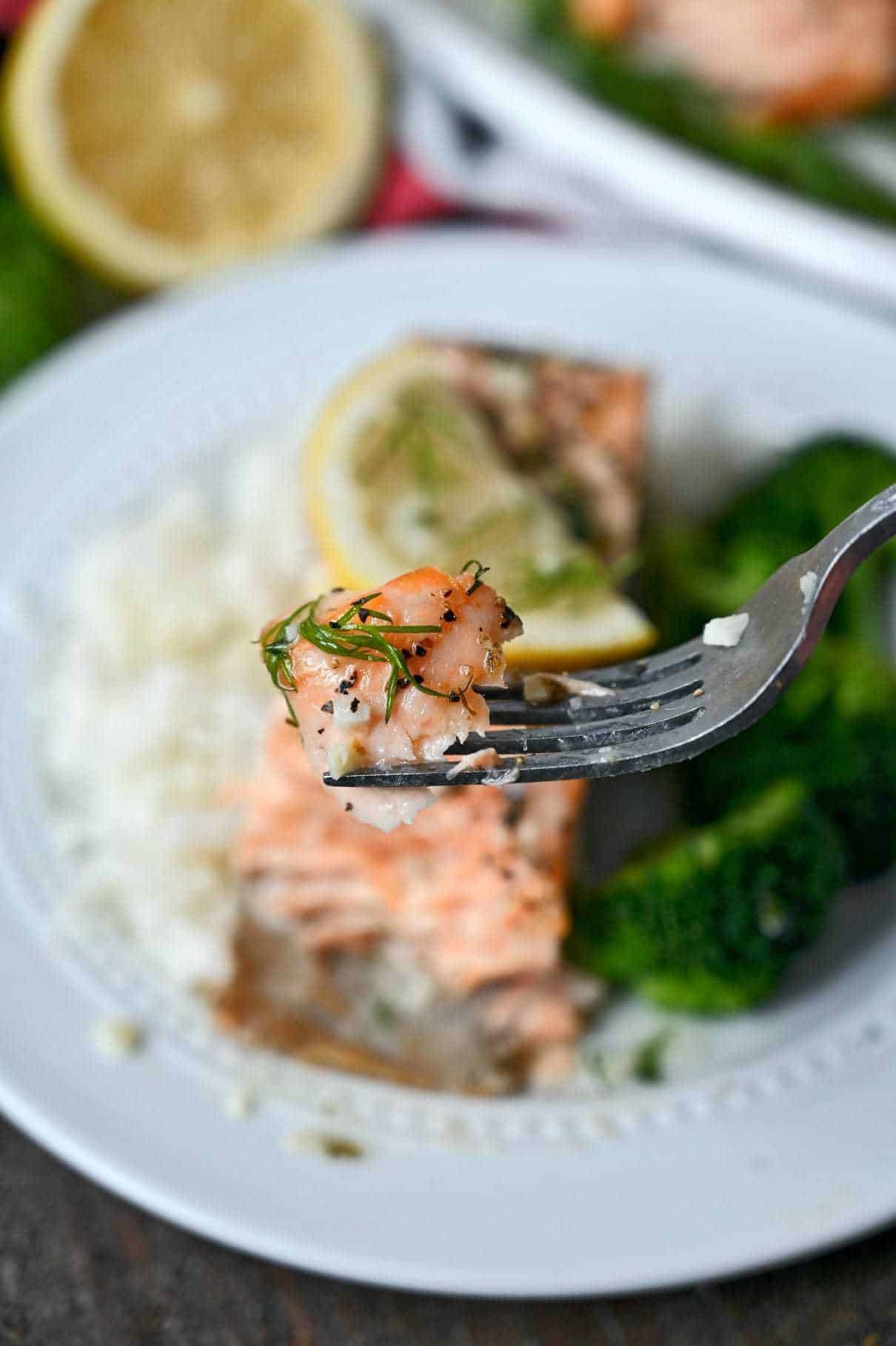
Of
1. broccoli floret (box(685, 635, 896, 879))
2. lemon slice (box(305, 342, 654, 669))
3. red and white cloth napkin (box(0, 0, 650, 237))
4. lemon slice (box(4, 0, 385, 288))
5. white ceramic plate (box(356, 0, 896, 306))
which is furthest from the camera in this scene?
red and white cloth napkin (box(0, 0, 650, 237))

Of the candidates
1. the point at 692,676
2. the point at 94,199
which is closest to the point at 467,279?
the point at 94,199

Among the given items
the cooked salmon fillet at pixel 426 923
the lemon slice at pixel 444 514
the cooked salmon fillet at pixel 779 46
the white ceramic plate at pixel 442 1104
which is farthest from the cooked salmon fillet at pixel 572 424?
the cooked salmon fillet at pixel 779 46

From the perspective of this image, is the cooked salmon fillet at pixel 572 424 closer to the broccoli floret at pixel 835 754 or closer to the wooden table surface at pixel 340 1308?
the broccoli floret at pixel 835 754

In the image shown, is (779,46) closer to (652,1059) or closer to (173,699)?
(173,699)

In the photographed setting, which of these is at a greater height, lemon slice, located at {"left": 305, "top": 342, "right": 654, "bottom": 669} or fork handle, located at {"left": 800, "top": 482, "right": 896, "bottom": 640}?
fork handle, located at {"left": 800, "top": 482, "right": 896, "bottom": 640}

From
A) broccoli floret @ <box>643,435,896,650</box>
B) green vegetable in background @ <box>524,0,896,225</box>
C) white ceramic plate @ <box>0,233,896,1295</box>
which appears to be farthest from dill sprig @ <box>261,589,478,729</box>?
green vegetable in background @ <box>524,0,896,225</box>

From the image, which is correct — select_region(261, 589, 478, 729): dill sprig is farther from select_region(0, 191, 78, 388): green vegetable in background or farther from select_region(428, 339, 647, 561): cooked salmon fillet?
select_region(0, 191, 78, 388): green vegetable in background

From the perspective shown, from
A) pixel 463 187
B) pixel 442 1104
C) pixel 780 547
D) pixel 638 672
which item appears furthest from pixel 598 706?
pixel 463 187
